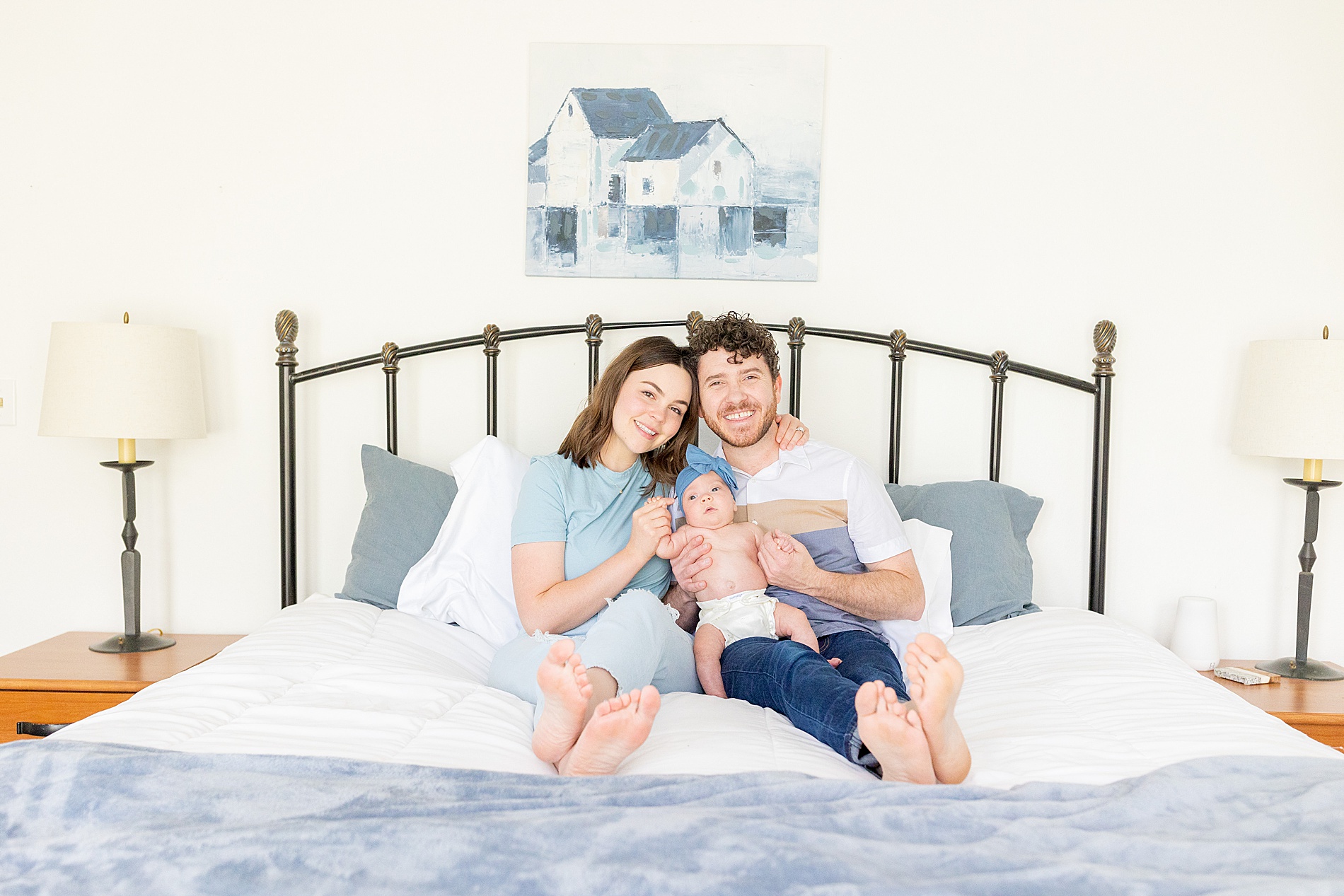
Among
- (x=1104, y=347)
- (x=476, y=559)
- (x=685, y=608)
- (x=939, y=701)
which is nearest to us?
(x=939, y=701)

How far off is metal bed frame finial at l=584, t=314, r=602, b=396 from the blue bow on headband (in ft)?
1.57

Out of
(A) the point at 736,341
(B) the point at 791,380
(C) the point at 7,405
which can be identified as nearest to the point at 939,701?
(A) the point at 736,341

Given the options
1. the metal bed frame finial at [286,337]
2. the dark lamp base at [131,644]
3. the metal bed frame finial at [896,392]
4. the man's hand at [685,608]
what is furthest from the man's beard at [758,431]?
the dark lamp base at [131,644]

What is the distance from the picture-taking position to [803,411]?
89.4 inches

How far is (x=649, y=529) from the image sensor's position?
1553 millimetres

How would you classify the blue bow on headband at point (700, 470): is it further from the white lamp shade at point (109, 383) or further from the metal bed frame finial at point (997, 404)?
the white lamp shade at point (109, 383)

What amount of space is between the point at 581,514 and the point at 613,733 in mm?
651

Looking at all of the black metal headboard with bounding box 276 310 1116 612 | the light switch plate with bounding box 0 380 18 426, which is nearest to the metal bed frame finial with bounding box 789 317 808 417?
the black metal headboard with bounding box 276 310 1116 612

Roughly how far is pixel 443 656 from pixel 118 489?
124cm

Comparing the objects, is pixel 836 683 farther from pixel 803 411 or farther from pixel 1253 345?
pixel 1253 345

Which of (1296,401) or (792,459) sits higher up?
(1296,401)

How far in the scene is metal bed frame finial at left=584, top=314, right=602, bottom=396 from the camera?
215 cm

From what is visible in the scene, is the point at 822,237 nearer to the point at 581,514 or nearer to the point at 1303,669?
the point at 581,514

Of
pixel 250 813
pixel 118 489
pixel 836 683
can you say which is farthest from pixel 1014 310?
pixel 118 489
